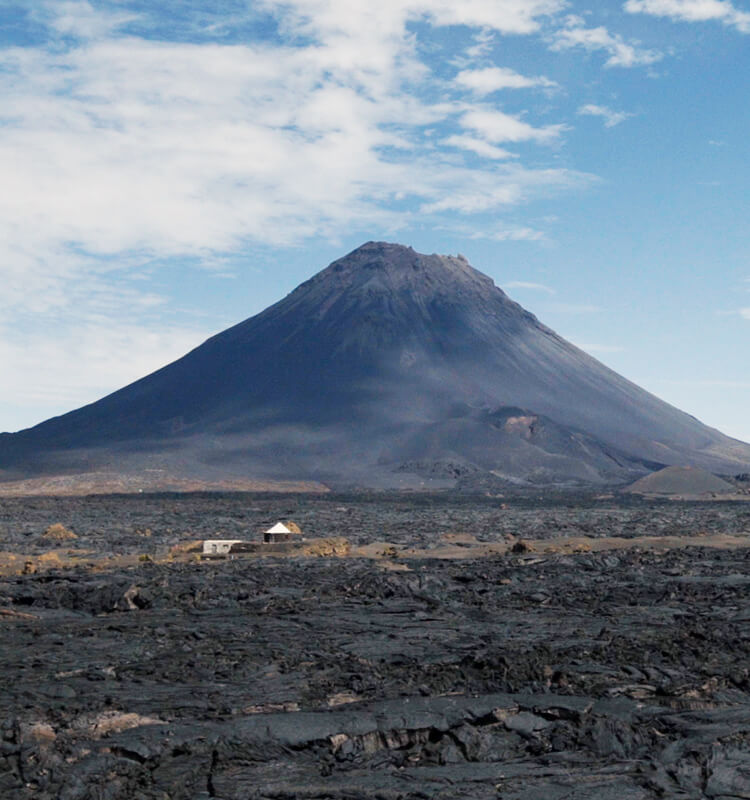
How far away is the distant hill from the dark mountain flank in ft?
64.0

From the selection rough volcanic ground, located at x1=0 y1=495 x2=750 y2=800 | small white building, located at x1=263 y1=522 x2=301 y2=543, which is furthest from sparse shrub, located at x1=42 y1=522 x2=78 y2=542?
rough volcanic ground, located at x1=0 y1=495 x2=750 y2=800

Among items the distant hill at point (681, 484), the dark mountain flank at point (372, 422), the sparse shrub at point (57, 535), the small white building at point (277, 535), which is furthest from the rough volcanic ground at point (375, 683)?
the dark mountain flank at point (372, 422)

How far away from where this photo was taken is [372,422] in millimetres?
165000

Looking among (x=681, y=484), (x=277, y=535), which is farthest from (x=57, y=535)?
(x=681, y=484)

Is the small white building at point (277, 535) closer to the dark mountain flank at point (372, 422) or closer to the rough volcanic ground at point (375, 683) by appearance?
the rough volcanic ground at point (375, 683)

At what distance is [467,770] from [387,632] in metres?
8.26

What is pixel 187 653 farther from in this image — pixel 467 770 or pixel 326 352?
pixel 326 352

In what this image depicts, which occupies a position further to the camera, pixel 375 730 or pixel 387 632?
pixel 387 632

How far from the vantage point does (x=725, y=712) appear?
1398 centimetres

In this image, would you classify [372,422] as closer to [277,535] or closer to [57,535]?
[57,535]

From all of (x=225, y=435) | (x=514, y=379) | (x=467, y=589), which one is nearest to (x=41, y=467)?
(x=225, y=435)

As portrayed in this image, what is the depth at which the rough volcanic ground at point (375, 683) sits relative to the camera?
11.5 meters

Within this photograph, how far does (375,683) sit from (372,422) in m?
150

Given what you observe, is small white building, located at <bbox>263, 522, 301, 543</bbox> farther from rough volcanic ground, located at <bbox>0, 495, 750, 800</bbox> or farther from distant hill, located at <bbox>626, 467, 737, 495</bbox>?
distant hill, located at <bbox>626, 467, 737, 495</bbox>
